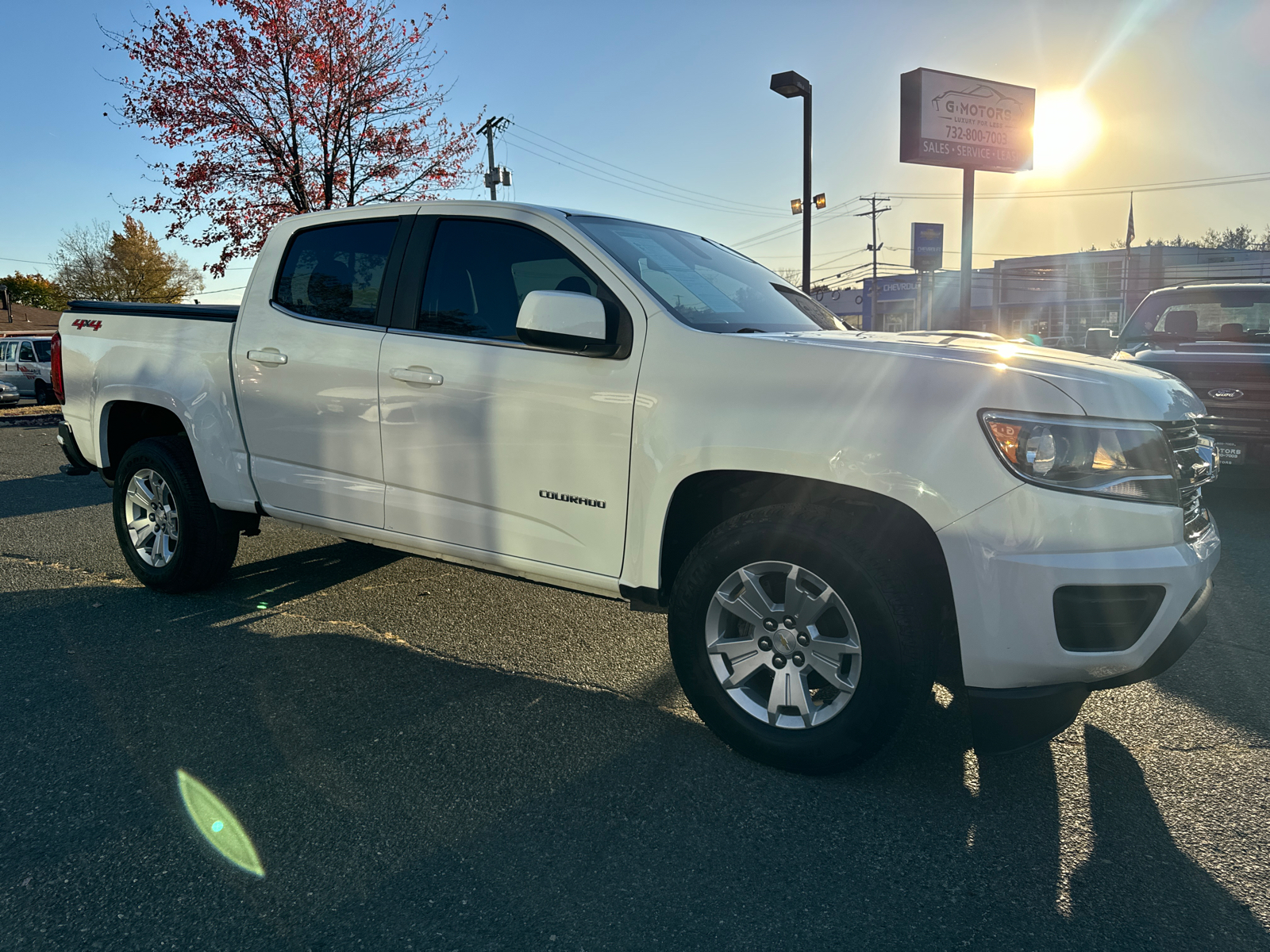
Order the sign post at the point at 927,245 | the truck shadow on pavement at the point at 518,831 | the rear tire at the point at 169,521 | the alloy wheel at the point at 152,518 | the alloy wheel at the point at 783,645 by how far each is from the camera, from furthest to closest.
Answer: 1. the sign post at the point at 927,245
2. the alloy wheel at the point at 152,518
3. the rear tire at the point at 169,521
4. the alloy wheel at the point at 783,645
5. the truck shadow on pavement at the point at 518,831

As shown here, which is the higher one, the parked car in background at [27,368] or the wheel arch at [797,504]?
the parked car in background at [27,368]

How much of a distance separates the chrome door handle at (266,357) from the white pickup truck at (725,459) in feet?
0.09

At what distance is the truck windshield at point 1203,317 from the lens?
7734 millimetres

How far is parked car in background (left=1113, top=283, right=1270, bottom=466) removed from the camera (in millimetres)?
6605

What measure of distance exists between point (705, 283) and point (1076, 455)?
1.65 meters

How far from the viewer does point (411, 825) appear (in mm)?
2586

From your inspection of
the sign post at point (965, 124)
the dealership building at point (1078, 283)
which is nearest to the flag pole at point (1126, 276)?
the dealership building at point (1078, 283)

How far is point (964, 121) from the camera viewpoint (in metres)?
26.4

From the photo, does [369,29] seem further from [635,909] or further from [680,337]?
[635,909]

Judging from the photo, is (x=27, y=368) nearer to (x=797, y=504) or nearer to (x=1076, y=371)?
(x=797, y=504)

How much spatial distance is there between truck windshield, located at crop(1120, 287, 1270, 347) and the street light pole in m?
7.97

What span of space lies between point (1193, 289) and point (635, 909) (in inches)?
323

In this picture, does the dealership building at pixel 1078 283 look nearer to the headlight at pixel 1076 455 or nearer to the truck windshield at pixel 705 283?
the truck windshield at pixel 705 283

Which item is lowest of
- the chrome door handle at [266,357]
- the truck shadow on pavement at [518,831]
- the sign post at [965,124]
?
the truck shadow on pavement at [518,831]
